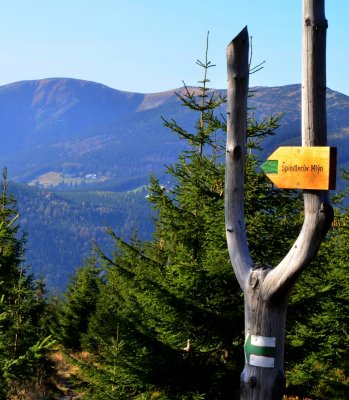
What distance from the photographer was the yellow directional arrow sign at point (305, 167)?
473cm

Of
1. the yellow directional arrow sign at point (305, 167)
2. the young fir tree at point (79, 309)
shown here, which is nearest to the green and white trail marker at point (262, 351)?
the yellow directional arrow sign at point (305, 167)

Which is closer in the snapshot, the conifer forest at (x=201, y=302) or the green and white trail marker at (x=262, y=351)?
the green and white trail marker at (x=262, y=351)

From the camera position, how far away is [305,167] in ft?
15.9

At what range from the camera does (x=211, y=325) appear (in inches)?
362

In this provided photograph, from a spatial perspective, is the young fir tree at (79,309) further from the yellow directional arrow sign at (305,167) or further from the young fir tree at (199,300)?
the yellow directional arrow sign at (305,167)

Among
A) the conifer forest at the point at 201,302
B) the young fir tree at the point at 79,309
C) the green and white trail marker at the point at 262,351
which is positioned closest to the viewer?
the green and white trail marker at the point at 262,351

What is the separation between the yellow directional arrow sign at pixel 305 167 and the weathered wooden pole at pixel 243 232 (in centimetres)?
9

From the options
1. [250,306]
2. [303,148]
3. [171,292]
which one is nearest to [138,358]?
[171,292]

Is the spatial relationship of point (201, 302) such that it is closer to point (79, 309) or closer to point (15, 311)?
point (15, 311)

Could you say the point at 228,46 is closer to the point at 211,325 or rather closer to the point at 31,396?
the point at 211,325

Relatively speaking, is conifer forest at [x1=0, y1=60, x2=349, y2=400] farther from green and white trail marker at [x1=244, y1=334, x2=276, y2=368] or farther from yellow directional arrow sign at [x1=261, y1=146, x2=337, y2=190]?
green and white trail marker at [x1=244, y1=334, x2=276, y2=368]

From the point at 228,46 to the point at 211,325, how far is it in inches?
201

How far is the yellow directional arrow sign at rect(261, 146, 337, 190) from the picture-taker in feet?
15.5

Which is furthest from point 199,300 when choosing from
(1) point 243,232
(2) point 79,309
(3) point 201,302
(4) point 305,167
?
(2) point 79,309
